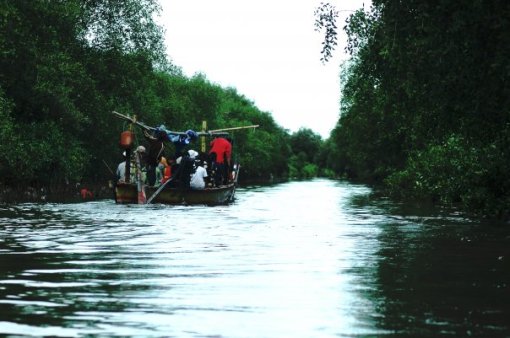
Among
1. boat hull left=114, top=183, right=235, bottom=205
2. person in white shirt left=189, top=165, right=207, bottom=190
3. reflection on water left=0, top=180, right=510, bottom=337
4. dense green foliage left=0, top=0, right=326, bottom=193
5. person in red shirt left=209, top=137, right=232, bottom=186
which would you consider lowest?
reflection on water left=0, top=180, right=510, bottom=337

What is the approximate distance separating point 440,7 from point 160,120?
1993 inches

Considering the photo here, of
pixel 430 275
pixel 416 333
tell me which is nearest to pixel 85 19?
pixel 430 275

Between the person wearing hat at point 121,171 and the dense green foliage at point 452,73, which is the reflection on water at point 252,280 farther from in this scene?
the person wearing hat at point 121,171

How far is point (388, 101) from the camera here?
79.0ft

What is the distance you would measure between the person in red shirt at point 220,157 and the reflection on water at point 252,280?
15105 millimetres

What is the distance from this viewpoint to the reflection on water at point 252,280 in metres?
7.80

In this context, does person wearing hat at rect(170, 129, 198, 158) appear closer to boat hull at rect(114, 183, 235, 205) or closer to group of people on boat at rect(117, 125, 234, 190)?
group of people on boat at rect(117, 125, 234, 190)

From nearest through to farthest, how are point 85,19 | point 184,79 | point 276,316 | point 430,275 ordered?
1. point 276,316
2. point 430,275
3. point 85,19
4. point 184,79

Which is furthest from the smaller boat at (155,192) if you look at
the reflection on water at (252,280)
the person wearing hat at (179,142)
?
the reflection on water at (252,280)

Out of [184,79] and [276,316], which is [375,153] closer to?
[184,79]

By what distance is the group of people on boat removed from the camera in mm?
31812

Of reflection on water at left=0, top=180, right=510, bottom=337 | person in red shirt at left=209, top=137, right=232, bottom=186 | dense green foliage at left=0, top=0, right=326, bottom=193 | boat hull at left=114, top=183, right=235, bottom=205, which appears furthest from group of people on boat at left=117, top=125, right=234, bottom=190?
reflection on water at left=0, top=180, right=510, bottom=337

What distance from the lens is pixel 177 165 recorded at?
3189cm

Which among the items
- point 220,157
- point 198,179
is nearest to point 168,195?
point 198,179
